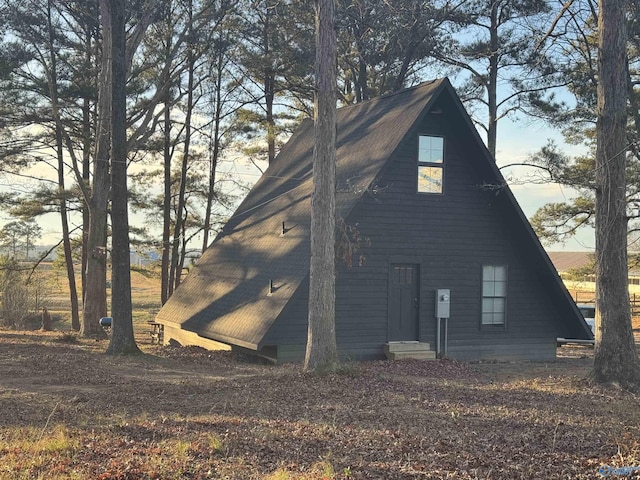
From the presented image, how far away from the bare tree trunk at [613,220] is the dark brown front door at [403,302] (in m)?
5.80

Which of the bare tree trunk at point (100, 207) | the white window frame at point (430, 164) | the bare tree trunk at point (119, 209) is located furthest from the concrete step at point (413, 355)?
the bare tree trunk at point (100, 207)

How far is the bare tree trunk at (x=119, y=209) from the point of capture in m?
16.4

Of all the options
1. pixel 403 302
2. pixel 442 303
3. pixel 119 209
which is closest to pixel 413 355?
pixel 403 302

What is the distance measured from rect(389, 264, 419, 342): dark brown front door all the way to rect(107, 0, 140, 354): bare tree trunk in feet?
21.0

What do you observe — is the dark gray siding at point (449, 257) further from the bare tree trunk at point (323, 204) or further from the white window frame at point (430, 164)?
the bare tree trunk at point (323, 204)

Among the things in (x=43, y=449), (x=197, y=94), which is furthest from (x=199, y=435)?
(x=197, y=94)

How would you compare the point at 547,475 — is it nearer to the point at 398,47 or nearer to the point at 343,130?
the point at 343,130

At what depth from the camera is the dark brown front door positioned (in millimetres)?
17062

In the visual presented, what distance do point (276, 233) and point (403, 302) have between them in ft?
12.7

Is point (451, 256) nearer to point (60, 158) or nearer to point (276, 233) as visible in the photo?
point (276, 233)

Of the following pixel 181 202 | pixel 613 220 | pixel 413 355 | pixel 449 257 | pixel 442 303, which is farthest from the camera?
pixel 181 202

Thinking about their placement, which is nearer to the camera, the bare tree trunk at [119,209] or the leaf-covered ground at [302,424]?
the leaf-covered ground at [302,424]

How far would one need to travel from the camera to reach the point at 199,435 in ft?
25.5

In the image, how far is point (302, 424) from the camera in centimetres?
862
